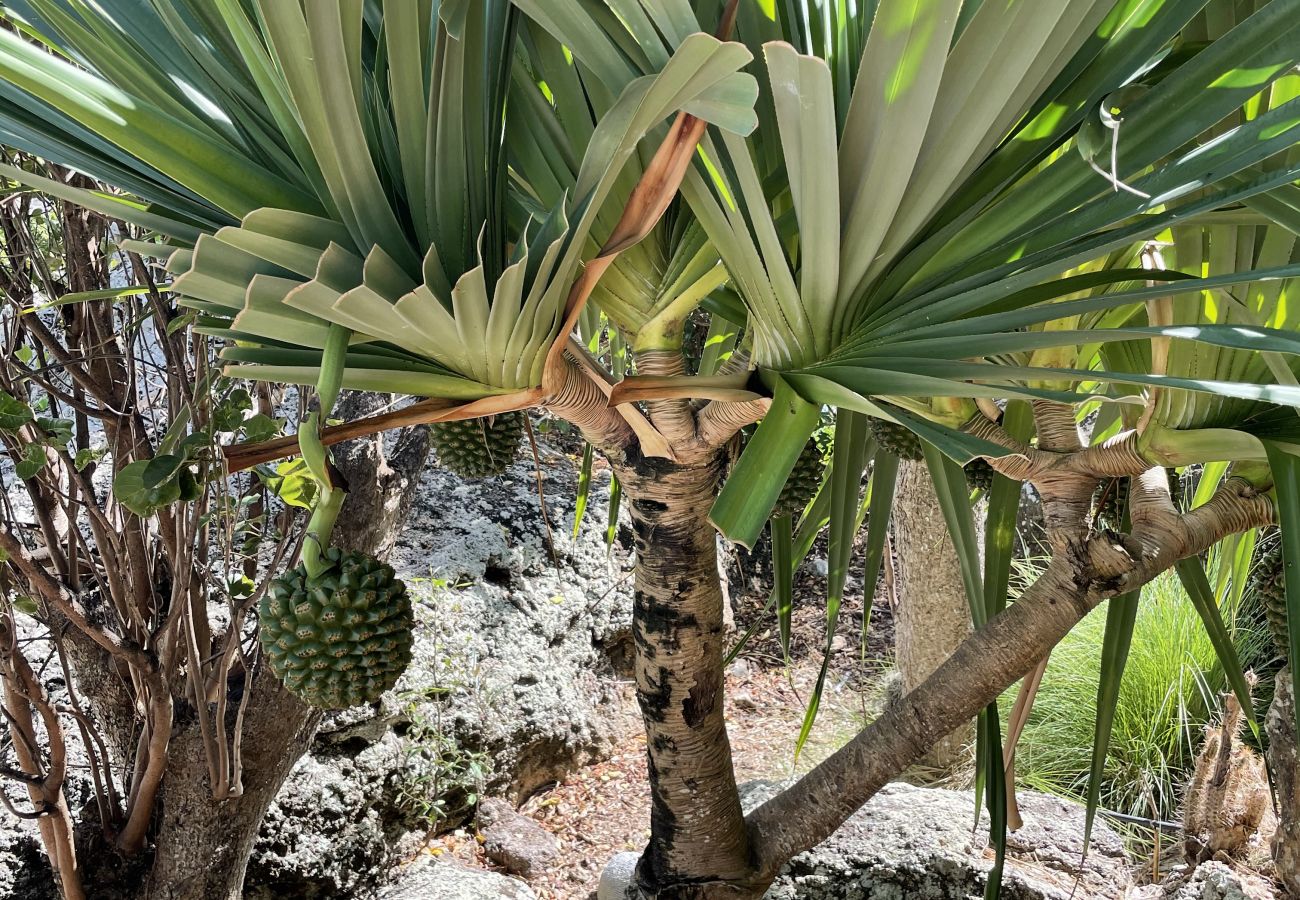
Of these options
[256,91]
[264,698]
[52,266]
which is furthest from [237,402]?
[52,266]

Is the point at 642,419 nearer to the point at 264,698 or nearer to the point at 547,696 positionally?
the point at 264,698

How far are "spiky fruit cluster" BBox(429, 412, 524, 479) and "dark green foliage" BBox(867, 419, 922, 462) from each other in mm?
407

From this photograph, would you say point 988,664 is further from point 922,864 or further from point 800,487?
point 922,864

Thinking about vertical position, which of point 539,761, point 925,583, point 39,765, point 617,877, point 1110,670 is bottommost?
point 617,877

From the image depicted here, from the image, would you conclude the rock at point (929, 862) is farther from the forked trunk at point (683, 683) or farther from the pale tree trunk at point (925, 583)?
the pale tree trunk at point (925, 583)

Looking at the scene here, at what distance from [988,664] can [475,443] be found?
0.58 meters

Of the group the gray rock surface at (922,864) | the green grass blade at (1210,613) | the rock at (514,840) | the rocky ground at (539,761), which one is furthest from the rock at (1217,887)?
the rock at (514,840)

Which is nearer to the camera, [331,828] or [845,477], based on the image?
[845,477]

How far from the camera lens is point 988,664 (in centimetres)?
90

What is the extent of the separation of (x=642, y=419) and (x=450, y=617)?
6.26ft

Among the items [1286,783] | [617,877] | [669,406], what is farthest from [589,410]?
[1286,783]

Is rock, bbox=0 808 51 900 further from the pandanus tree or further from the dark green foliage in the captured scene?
the dark green foliage

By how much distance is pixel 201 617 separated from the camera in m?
1.40

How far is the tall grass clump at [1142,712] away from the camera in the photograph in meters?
2.84
